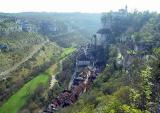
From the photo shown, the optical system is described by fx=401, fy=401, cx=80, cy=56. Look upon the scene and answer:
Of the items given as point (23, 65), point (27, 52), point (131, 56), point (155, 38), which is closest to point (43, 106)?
point (131, 56)

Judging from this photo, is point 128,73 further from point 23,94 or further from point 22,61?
point 22,61

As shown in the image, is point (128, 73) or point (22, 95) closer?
point (128, 73)

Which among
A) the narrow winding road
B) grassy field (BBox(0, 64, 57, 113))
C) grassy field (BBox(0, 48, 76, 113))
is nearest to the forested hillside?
grassy field (BBox(0, 48, 76, 113))

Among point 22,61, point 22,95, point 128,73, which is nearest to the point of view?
point 128,73

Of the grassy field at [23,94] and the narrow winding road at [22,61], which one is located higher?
the narrow winding road at [22,61]

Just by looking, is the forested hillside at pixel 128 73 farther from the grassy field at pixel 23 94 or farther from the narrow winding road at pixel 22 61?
the narrow winding road at pixel 22 61

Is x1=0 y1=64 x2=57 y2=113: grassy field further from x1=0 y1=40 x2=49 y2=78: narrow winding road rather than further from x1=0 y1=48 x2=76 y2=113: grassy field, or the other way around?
x1=0 y1=40 x2=49 y2=78: narrow winding road

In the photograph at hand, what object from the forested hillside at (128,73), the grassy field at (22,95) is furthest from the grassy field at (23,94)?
the forested hillside at (128,73)

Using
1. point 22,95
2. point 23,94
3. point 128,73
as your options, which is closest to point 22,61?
point 23,94

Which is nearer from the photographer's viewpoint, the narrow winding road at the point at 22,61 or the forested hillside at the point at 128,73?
the forested hillside at the point at 128,73
